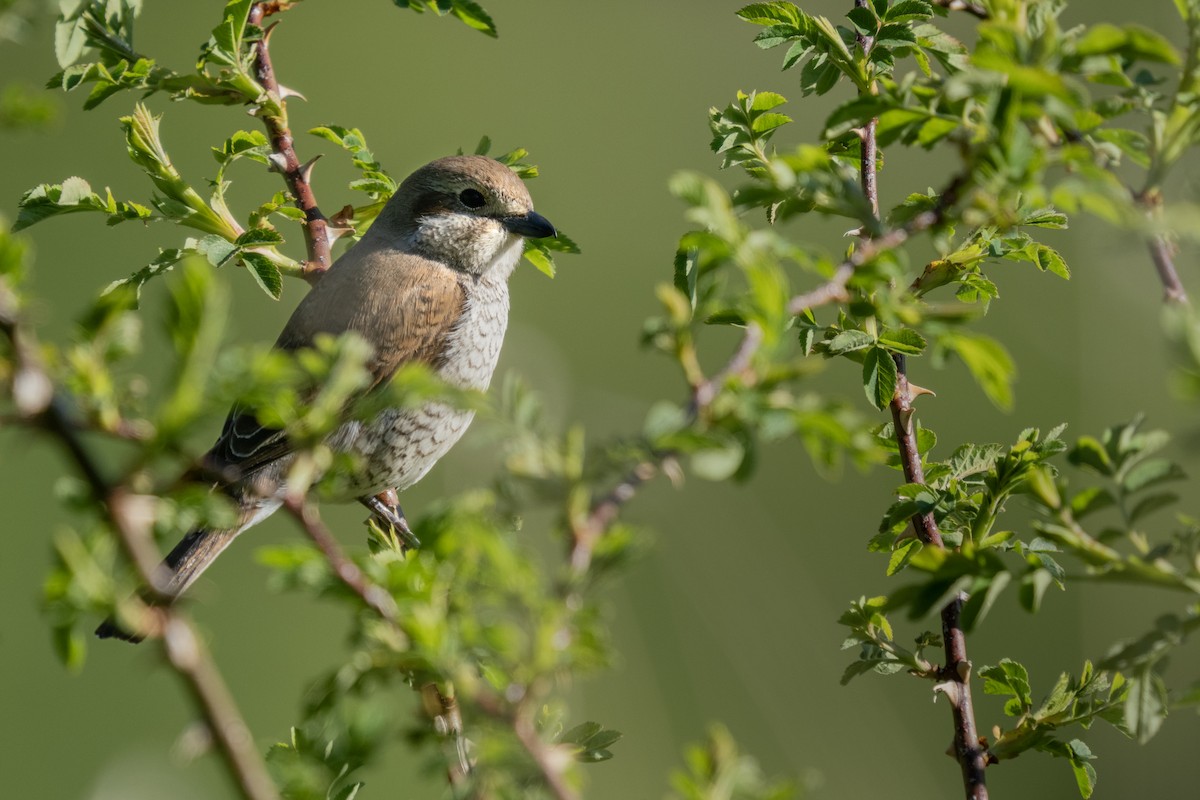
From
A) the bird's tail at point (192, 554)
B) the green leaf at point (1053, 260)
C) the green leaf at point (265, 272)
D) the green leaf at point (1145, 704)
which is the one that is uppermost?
the green leaf at point (1053, 260)

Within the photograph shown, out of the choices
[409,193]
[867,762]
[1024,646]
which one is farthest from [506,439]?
[1024,646]

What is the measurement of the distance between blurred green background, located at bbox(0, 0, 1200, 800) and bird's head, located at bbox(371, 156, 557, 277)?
3.02 feet

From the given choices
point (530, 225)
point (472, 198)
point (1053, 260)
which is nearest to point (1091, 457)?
point (1053, 260)

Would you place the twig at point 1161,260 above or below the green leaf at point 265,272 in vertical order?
above

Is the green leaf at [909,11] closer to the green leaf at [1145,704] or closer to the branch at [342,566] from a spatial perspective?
the green leaf at [1145,704]

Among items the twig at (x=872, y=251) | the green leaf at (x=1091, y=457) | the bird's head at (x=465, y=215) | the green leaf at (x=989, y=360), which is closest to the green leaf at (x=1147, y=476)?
the green leaf at (x=1091, y=457)

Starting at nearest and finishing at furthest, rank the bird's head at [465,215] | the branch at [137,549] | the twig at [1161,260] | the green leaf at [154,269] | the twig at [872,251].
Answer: the branch at [137,549] < the twig at [872,251] < the twig at [1161,260] < the green leaf at [154,269] < the bird's head at [465,215]

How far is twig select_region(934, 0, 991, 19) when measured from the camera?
5.49ft

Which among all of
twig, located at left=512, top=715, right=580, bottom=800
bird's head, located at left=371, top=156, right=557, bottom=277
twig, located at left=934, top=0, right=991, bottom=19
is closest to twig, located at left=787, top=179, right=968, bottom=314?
twig, located at left=512, top=715, right=580, bottom=800

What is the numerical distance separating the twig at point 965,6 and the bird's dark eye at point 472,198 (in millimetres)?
2262

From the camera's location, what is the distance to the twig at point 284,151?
7.61 ft

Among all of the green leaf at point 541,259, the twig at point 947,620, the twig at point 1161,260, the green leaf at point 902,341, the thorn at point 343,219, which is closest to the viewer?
the twig at point 1161,260

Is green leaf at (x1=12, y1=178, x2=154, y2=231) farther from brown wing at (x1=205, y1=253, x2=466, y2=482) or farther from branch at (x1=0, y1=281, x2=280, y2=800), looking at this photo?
branch at (x1=0, y1=281, x2=280, y2=800)

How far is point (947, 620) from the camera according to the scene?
160 centimetres
